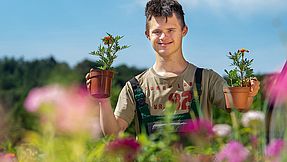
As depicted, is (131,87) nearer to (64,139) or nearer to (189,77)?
(189,77)

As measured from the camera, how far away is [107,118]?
276 centimetres

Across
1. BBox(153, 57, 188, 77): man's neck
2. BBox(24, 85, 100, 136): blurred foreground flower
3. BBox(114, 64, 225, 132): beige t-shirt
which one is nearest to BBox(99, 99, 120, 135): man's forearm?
BBox(114, 64, 225, 132): beige t-shirt

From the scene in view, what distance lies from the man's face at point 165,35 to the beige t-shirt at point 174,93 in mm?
142

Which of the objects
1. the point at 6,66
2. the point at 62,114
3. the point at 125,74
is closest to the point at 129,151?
the point at 62,114

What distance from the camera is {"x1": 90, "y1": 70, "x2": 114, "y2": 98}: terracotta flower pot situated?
268cm

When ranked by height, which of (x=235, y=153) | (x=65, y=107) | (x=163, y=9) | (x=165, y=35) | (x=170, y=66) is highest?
(x=163, y=9)

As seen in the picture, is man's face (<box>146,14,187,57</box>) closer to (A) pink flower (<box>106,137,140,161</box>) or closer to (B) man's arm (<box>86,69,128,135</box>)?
(B) man's arm (<box>86,69,128,135</box>)

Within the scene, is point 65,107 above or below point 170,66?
below

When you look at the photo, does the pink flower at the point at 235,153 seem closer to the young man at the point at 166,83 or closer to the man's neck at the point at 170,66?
the young man at the point at 166,83

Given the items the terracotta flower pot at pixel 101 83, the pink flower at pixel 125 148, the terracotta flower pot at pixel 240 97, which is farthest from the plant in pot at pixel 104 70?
the pink flower at pixel 125 148

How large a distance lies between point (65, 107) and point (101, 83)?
5.64 feet

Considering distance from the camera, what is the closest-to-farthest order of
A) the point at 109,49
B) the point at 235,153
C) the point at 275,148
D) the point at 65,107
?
the point at 65,107, the point at 235,153, the point at 275,148, the point at 109,49

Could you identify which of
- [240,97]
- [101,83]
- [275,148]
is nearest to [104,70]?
[101,83]

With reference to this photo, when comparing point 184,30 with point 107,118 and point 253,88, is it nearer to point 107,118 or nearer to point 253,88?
point 253,88
